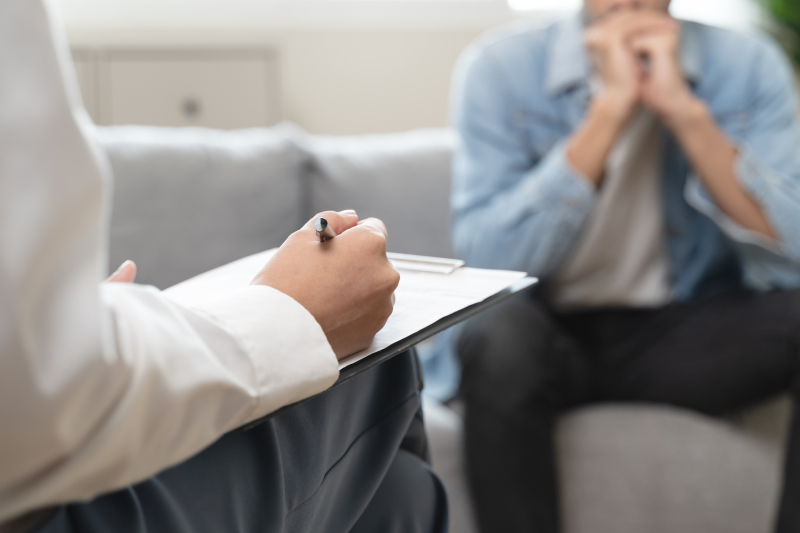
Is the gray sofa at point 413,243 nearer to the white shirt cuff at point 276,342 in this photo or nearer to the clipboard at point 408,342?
the clipboard at point 408,342

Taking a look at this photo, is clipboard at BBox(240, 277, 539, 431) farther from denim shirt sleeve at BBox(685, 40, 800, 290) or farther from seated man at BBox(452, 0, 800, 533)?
denim shirt sleeve at BBox(685, 40, 800, 290)

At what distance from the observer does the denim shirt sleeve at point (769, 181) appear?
1092mm

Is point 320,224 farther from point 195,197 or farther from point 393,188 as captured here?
point 393,188

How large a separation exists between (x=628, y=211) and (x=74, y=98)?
107cm

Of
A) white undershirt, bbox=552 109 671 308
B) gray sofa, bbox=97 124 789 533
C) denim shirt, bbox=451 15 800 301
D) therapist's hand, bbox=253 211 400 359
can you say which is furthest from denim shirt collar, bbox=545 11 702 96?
therapist's hand, bbox=253 211 400 359

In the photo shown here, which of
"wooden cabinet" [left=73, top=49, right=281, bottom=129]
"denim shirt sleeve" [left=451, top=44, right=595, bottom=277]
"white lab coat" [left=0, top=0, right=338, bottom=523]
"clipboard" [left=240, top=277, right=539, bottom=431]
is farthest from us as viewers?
"wooden cabinet" [left=73, top=49, right=281, bottom=129]

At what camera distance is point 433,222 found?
141cm

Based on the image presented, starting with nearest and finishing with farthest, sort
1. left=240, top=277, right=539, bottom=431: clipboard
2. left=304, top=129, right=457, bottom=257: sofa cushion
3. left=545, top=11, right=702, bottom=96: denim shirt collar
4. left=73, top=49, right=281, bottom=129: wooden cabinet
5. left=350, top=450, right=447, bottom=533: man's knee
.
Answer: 1. left=240, top=277, right=539, bottom=431: clipboard
2. left=350, top=450, right=447, bottom=533: man's knee
3. left=545, top=11, right=702, bottom=96: denim shirt collar
4. left=304, top=129, right=457, bottom=257: sofa cushion
5. left=73, top=49, right=281, bottom=129: wooden cabinet

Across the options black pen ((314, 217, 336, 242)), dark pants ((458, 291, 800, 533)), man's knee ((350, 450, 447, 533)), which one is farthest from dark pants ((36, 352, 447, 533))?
dark pants ((458, 291, 800, 533))

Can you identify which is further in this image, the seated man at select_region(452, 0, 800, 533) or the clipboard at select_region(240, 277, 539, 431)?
the seated man at select_region(452, 0, 800, 533)

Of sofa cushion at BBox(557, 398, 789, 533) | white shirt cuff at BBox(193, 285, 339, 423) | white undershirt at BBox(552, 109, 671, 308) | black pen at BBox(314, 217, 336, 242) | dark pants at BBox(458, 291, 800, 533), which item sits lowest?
sofa cushion at BBox(557, 398, 789, 533)

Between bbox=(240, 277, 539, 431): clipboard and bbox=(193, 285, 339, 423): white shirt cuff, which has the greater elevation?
bbox=(193, 285, 339, 423): white shirt cuff

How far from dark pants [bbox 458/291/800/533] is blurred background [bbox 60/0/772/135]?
1.10 meters

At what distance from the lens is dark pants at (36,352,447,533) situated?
0.35 m
